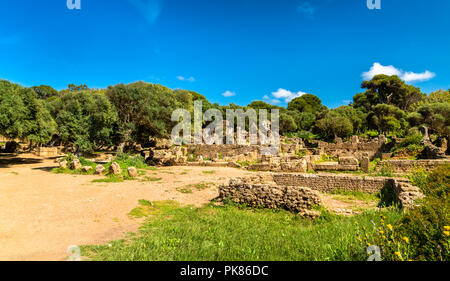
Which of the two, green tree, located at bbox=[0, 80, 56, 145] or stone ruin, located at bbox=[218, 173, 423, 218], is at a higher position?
green tree, located at bbox=[0, 80, 56, 145]

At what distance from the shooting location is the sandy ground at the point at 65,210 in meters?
4.84

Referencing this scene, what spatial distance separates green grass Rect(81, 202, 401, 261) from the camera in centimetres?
427

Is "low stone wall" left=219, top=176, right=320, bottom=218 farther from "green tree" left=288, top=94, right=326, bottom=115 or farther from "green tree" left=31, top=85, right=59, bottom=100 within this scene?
"green tree" left=31, top=85, right=59, bottom=100

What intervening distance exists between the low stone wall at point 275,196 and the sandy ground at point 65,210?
5.25 ft

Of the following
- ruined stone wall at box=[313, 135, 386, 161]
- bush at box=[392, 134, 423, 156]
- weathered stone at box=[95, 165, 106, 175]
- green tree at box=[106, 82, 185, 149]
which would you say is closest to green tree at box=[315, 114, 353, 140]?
ruined stone wall at box=[313, 135, 386, 161]

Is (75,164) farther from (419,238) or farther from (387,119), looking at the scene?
(387,119)

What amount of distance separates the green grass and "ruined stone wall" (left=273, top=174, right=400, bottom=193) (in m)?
4.16

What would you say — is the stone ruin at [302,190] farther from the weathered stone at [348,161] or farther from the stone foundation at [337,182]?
the weathered stone at [348,161]

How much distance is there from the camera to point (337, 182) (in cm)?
1095

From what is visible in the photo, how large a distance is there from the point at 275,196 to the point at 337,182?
4803mm

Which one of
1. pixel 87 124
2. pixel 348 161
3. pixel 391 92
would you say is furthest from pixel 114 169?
pixel 391 92

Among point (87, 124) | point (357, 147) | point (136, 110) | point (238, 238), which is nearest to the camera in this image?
point (238, 238)
